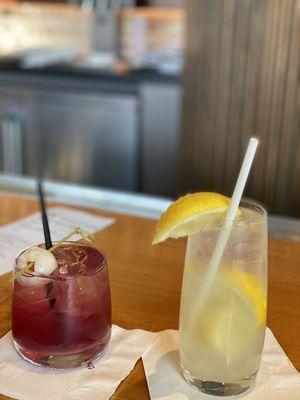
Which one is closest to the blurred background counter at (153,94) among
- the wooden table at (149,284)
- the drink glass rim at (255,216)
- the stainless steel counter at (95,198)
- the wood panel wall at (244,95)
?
the wood panel wall at (244,95)

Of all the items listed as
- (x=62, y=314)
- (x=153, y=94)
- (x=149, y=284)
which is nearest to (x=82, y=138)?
(x=153, y=94)


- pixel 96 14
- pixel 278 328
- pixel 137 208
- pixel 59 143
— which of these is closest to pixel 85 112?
pixel 59 143

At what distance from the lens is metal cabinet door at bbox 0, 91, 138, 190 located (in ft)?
10.2

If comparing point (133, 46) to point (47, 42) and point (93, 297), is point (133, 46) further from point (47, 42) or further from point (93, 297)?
point (93, 297)

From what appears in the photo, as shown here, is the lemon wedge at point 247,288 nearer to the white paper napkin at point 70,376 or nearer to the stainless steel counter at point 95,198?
the white paper napkin at point 70,376

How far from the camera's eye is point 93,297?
0.71 metres

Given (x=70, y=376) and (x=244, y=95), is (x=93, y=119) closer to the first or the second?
(x=244, y=95)

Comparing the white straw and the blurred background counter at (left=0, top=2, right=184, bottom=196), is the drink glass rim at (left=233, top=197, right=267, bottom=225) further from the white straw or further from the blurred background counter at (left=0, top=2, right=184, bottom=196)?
the blurred background counter at (left=0, top=2, right=184, bottom=196)

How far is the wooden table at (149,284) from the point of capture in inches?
31.5

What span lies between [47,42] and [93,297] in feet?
11.8

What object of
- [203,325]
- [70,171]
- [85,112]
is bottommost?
[70,171]

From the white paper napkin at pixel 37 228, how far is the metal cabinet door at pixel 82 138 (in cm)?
190

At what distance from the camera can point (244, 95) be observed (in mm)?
2205

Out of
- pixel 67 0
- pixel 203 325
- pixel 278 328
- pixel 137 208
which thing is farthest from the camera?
pixel 67 0
